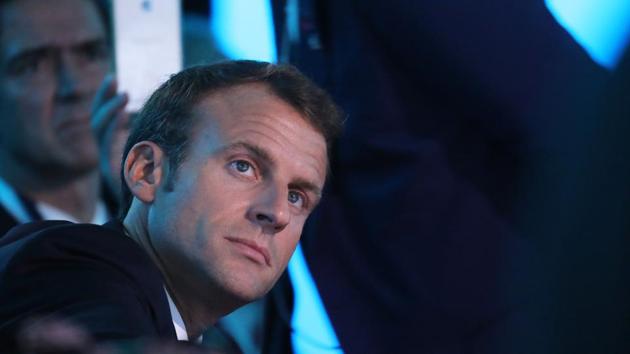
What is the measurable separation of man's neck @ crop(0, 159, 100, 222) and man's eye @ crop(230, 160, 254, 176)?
4.83 ft

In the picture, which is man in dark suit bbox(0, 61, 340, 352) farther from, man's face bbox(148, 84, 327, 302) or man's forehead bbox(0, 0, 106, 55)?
man's forehead bbox(0, 0, 106, 55)

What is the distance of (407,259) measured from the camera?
2.27 meters

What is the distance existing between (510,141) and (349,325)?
Answer: 1.55 ft

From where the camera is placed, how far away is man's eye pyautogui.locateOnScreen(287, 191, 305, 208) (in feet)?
6.55

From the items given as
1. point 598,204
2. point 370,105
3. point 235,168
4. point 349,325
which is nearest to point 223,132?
point 235,168

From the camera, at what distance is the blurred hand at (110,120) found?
3.10m

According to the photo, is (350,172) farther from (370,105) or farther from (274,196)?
(274,196)

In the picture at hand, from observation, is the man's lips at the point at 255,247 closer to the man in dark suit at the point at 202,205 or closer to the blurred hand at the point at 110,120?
the man in dark suit at the point at 202,205

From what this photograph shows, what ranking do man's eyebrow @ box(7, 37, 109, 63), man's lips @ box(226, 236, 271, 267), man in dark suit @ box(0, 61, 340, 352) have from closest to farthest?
man in dark suit @ box(0, 61, 340, 352)
man's lips @ box(226, 236, 271, 267)
man's eyebrow @ box(7, 37, 109, 63)

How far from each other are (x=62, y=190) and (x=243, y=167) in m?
1.58

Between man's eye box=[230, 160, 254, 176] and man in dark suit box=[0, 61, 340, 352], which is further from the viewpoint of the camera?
man's eye box=[230, 160, 254, 176]

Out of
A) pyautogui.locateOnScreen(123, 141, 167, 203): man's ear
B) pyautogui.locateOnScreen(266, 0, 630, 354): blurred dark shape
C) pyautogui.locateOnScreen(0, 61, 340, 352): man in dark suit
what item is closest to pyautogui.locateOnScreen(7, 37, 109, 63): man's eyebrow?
pyautogui.locateOnScreen(266, 0, 630, 354): blurred dark shape

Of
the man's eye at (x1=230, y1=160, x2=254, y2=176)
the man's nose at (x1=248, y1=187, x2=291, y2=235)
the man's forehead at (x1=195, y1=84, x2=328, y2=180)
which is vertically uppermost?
the man's forehead at (x1=195, y1=84, x2=328, y2=180)

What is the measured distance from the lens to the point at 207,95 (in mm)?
2006
